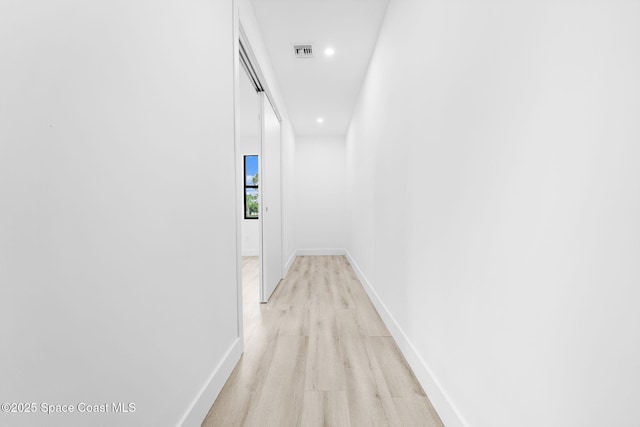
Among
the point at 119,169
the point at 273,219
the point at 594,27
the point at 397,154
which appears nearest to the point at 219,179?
the point at 119,169

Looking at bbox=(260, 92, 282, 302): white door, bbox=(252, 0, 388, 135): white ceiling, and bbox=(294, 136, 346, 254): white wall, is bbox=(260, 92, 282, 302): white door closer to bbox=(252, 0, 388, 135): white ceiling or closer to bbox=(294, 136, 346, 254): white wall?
bbox=(252, 0, 388, 135): white ceiling

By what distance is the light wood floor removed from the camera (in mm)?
1416

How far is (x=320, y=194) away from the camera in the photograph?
20.4 ft

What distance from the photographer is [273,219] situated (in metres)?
3.59

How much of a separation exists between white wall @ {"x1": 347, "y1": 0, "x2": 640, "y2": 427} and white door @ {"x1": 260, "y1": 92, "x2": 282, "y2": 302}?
6.03 feet

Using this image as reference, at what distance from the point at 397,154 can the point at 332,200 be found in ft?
13.5

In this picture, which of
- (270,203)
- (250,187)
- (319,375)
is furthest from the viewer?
(250,187)

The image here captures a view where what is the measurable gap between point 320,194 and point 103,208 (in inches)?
216

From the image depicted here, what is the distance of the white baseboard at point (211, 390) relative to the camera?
4.14 ft

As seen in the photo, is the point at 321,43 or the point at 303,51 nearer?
the point at 321,43

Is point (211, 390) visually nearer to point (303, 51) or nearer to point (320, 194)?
point (303, 51)

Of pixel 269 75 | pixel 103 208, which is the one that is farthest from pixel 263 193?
pixel 103 208

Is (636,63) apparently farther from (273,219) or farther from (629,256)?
Answer: (273,219)

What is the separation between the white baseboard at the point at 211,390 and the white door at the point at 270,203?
1.28 meters
